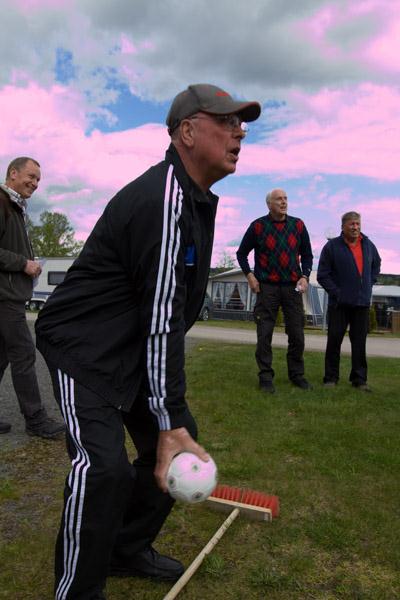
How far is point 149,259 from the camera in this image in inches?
75.7

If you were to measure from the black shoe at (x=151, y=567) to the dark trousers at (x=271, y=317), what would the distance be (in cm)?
398

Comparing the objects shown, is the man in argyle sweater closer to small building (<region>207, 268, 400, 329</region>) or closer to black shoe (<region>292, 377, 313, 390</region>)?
black shoe (<region>292, 377, 313, 390</region>)

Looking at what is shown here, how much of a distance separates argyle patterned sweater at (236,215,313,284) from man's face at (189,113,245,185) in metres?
4.23

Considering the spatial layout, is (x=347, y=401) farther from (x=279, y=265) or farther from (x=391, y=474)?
(x=391, y=474)

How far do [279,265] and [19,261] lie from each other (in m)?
3.17

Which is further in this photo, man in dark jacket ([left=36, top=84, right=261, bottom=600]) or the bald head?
the bald head

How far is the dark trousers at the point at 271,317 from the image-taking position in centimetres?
642

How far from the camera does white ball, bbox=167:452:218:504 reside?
1.87m

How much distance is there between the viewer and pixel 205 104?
2100mm

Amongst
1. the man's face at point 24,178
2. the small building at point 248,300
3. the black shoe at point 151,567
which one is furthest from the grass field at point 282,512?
the small building at point 248,300

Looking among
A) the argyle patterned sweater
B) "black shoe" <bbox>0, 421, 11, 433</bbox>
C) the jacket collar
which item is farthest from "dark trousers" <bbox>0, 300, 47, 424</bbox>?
the argyle patterned sweater

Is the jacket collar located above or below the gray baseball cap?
below

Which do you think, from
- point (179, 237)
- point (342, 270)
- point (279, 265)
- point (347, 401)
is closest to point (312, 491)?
point (179, 237)

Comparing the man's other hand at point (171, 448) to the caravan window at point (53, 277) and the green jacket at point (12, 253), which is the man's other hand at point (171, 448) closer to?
the green jacket at point (12, 253)
